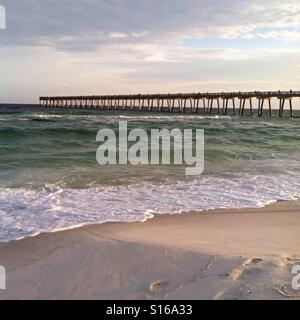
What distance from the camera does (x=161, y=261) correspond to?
4.90m

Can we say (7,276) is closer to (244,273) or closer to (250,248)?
(244,273)

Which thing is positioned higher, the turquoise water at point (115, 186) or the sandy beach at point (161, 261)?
the turquoise water at point (115, 186)

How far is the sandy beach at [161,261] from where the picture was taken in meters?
4.09

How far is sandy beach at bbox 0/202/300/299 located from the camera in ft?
13.4

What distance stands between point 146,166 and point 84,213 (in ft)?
18.1

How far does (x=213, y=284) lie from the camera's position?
4121mm
